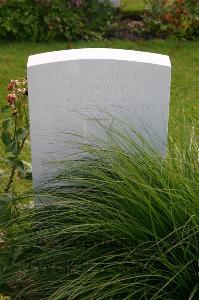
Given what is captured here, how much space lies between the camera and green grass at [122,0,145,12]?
9.05 m

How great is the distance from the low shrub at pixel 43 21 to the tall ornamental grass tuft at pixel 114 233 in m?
4.86

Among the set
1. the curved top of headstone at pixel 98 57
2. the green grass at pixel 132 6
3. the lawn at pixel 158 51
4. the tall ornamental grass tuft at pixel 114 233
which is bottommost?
the lawn at pixel 158 51

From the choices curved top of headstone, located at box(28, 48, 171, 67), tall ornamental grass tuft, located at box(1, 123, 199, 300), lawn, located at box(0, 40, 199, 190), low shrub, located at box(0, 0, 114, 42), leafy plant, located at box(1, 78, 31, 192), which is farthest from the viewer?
low shrub, located at box(0, 0, 114, 42)

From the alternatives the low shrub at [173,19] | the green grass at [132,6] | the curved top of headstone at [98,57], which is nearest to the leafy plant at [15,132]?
the curved top of headstone at [98,57]

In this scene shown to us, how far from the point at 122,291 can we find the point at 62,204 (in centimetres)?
50

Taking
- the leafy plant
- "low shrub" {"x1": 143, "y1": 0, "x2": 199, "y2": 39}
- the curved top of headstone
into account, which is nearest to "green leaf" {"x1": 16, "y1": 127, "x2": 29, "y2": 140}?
the leafy plant

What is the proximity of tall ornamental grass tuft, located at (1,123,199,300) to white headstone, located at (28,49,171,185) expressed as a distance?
20cm

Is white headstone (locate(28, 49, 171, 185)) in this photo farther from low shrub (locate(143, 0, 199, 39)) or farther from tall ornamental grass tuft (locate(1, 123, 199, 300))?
low shrub (locate(143, 0, 199, 39))

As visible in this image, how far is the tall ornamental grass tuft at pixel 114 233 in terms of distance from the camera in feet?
8.82

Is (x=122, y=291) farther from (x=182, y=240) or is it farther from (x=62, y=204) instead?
(x=62, y=204)

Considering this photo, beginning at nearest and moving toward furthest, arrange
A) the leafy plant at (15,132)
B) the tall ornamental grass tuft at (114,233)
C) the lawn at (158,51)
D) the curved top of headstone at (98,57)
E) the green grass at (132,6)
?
the tall ornamental grass tuft at (114,233)
the curved top of headstone at (98,57)
the leafy plant at (15,132)
the lawn at (158,51)
the green grass at (132,6)

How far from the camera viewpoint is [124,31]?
8297mm

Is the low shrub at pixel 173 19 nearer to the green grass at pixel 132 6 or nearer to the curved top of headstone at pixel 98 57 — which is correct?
the green grass at pixel 132 6

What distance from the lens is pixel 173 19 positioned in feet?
26.6
